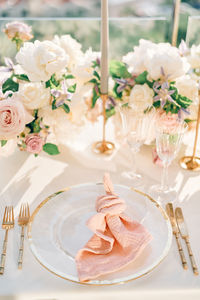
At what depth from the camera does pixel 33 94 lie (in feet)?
3.76

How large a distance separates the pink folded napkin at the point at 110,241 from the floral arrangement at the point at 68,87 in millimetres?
353

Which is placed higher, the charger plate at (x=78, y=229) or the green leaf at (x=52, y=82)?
the green leaf at (x=52, y=82)

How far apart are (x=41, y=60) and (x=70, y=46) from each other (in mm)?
209

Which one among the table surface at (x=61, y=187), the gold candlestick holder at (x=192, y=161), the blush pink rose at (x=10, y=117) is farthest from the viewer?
the gold candlestick holder at (x=192, y=161)

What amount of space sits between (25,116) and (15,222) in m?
0.33

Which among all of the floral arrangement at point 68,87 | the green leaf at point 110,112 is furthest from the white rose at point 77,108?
the green leaf at point 110,112

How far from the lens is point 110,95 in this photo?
53.3 inches

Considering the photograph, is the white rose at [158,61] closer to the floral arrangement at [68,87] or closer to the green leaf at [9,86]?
the floral arrangement at [68,87]

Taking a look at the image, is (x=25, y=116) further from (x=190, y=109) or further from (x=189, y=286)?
(x=189, y=286)

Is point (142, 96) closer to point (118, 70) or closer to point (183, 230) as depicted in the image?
point (118, 70)

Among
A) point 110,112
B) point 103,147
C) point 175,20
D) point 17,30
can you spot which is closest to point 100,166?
point 103,147

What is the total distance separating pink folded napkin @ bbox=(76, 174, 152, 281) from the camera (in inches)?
34.7

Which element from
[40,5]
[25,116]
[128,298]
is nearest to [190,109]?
[25,116]

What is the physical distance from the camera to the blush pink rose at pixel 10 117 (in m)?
1.08
